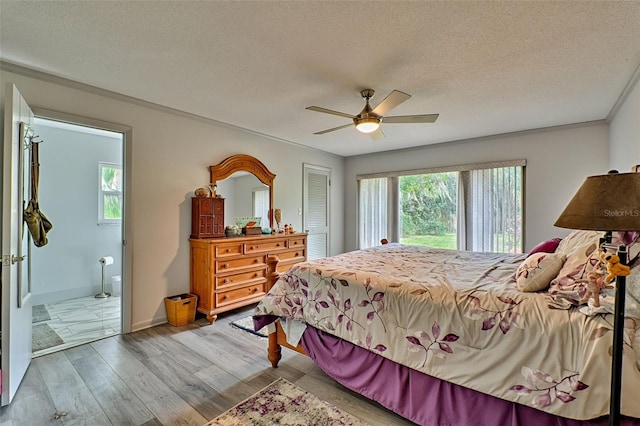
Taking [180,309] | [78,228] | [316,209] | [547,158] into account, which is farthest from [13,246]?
[547,158]

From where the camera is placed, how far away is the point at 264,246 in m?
3.99

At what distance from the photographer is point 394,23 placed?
5.89ft

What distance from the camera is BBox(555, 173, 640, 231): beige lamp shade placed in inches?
41.5

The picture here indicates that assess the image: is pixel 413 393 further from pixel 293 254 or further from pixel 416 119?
pixel 293 254

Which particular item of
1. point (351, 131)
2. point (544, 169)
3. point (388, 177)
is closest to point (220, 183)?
point (351, 131)

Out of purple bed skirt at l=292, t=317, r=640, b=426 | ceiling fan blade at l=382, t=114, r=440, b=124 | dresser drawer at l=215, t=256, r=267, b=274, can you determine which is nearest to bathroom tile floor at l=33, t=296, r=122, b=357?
dresser drawer at l=215, t=256, r=267, b=274

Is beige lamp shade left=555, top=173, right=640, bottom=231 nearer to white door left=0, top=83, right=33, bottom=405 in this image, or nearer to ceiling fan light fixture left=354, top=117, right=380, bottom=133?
ceiling fan light fixture left=354, top=117, right=380, bottom=133

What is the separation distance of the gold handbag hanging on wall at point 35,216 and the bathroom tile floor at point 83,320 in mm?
1126

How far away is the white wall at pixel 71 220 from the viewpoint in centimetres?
397

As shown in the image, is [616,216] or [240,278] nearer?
[616,216]

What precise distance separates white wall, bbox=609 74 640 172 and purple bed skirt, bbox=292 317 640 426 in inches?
97.8

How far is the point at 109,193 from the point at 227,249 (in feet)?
8.49

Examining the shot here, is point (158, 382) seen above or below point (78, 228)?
below

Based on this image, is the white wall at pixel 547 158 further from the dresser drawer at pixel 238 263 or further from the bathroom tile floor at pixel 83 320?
the bathroom tile floor at pixel 83 320
